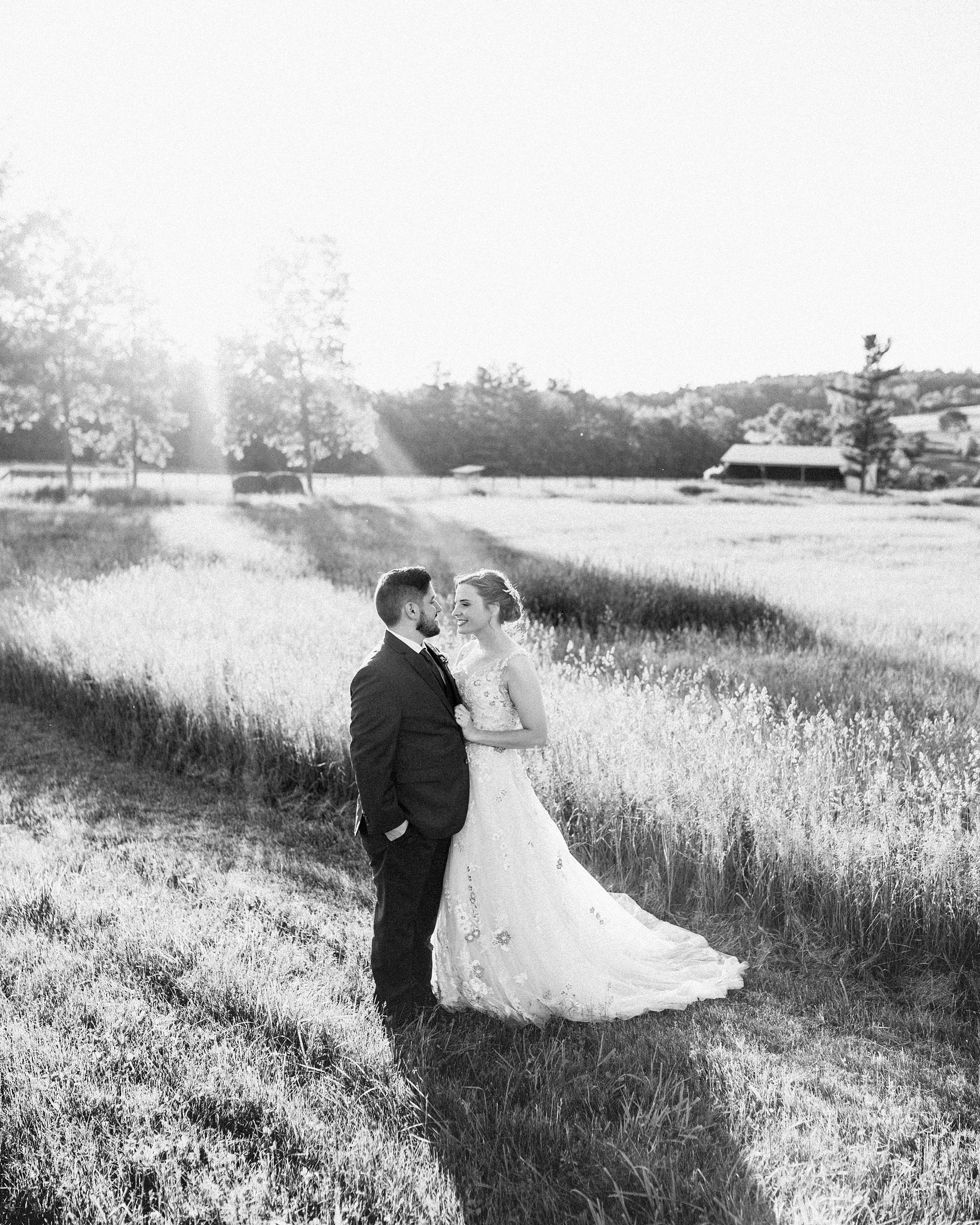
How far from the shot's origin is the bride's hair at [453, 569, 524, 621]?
13.5 feet

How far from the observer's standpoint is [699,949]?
4816 mm

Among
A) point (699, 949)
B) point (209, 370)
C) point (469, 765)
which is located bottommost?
point (699, 949)

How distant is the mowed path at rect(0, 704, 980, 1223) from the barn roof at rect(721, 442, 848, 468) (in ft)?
284

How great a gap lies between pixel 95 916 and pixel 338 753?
2519 mm

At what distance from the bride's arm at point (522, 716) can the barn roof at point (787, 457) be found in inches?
3415

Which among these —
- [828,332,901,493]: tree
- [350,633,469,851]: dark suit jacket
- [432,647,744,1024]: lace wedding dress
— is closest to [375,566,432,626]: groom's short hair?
[350,633,469,851]: dark suit jacket

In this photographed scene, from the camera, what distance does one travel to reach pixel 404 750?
4.05 m

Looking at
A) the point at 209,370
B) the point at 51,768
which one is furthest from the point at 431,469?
the point at 51,768

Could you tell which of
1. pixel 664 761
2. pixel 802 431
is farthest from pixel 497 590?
pixel 802 431

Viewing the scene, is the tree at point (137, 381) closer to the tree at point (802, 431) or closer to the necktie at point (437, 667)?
the necktie at point (437, 667)

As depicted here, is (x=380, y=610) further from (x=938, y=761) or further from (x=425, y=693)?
(x=938, y=761)

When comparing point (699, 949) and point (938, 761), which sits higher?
point (938, 761)

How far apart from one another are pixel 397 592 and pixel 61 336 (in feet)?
118

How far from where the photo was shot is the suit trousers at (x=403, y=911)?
13.6 feet
